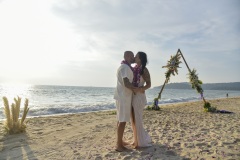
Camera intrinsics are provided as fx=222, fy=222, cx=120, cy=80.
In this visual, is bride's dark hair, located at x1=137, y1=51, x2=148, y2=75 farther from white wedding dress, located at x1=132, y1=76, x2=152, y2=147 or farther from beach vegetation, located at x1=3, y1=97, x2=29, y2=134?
beach vegetation, located at x1=3, y1=97, x2=29, y2=134

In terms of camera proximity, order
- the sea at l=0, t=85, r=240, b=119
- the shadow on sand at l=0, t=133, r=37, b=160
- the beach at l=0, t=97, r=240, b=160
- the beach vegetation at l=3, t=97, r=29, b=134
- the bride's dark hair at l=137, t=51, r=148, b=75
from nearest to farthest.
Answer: the beach at l=0, t=97, r=240, b=160
the shadow on sand at l=0, t=133, r=37, b=160
the bride's dark hair at l=137, t=51, r=148, b=75
the beach vegetation at l=3, t=97, r=29, b=134
the sea at l=0, t=85, r=240, b=119

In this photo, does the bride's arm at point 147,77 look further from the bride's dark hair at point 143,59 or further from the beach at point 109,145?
the beach at point 109,145

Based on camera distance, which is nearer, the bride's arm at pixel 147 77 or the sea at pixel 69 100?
the bride's arm at pixel 147 77

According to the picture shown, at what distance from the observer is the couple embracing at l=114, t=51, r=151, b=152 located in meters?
4.40

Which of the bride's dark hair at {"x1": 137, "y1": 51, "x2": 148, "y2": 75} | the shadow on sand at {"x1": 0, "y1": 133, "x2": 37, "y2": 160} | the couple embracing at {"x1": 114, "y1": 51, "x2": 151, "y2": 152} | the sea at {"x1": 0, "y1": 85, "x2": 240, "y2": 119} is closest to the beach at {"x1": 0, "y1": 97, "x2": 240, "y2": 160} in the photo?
the shadow on sand at {"x1": 0, "y1": 133, "x2": 37, "y2": 160}

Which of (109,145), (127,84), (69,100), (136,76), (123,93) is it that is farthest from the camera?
(69,100)

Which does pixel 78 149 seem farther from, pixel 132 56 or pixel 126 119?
pixel 132 56

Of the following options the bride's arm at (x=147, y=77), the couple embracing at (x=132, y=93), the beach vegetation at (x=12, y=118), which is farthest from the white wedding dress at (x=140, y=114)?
the beach vegetation at (x=12, y=118)

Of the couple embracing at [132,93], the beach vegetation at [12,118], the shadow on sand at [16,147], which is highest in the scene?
the couple embracing at [132,93]

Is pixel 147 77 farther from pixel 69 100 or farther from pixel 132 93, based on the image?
pixel 69 100

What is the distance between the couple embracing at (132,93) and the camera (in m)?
4.40

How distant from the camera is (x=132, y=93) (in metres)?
4.52

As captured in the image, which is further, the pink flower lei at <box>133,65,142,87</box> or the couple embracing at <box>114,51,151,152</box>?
the pink flower lei at <box>133,65,142,87</box>

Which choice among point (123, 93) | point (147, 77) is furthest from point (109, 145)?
point (147, 77)
